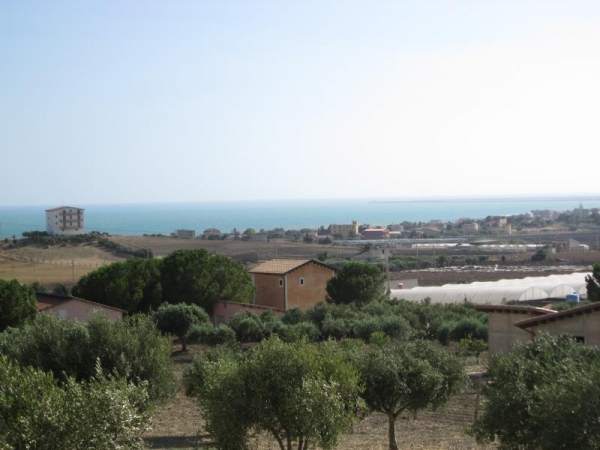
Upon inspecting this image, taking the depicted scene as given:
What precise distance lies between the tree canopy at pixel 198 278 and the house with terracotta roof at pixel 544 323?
62.0 ft

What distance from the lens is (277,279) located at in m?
43.4

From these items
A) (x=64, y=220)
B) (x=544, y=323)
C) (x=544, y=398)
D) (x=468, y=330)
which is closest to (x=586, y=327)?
(x=544, y=323)

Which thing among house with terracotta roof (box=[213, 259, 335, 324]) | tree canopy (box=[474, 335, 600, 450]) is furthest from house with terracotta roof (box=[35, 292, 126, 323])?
tree canopy (box=[474, 335, 600, 450])

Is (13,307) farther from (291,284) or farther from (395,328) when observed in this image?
(291,284)

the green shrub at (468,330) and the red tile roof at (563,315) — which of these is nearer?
the red tile roof at (563,315)

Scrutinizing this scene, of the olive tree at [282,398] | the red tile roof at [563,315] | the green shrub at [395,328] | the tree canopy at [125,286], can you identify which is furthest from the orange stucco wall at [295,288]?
the olive tree at [282,398]

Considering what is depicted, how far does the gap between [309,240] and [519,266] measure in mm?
55802

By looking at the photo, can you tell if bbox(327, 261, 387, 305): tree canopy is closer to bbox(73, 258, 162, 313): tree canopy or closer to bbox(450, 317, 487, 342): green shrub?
bbox(73, 258, 162, 313): tree canopy

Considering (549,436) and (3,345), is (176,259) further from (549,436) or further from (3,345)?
(549,436)

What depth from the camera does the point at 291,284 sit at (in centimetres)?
4356

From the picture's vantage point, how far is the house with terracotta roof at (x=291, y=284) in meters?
43.4

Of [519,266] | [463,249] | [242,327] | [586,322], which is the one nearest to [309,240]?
[463,249]

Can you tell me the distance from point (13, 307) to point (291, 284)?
16172mm

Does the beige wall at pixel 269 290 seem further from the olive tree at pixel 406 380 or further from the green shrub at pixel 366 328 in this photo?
the olive tree at pixel 406 380
